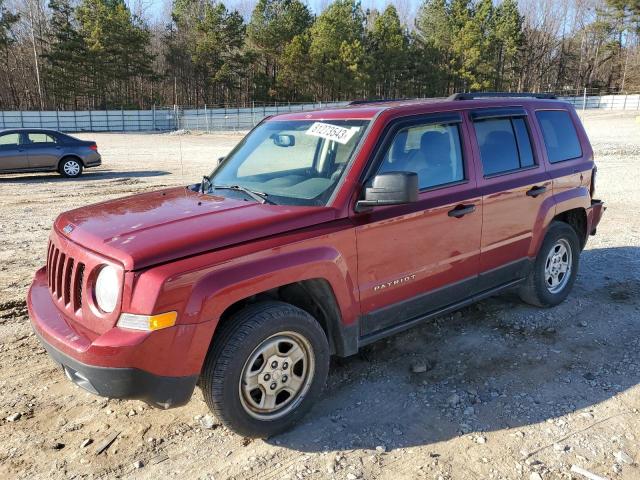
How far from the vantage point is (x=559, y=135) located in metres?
Result: 5.12

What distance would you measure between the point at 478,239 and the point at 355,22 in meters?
72.4

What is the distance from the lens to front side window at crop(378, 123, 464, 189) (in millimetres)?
3735

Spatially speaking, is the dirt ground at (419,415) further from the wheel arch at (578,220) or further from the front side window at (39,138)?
the front side window at (39,138)

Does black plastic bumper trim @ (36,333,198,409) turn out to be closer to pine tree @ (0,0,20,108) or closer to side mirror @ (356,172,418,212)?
side mirror @ (356,172,418,212)

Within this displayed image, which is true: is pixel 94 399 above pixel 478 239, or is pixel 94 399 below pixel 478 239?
below

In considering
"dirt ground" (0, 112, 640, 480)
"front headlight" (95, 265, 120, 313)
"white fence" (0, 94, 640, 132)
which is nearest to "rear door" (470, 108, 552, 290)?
"dirt ground" (0, 112, 640, 480)

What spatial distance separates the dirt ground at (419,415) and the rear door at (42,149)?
11.6 metres

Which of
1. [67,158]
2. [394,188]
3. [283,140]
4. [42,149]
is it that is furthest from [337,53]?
[394,188]

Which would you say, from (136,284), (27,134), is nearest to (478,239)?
(136,284)

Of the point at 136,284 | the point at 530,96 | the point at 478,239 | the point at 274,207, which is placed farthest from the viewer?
the point at 530,96

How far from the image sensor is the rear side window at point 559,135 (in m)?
4.94

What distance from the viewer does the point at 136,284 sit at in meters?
2.71

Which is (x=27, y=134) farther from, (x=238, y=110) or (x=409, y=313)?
(x=238, y=110)

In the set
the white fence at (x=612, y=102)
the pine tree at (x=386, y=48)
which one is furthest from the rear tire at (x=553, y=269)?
the pine tree at (x=386, y=48)
